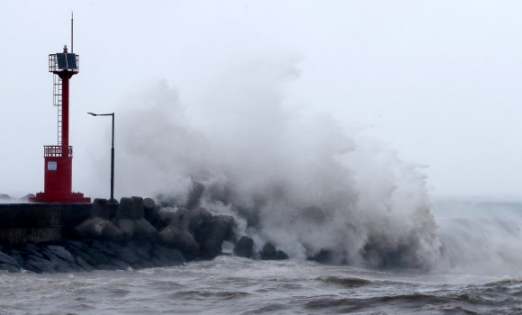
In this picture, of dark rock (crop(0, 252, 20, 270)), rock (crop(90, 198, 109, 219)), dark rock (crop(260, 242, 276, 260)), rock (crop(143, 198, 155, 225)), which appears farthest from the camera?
dark rock (crop(260, 242, 276, 260))

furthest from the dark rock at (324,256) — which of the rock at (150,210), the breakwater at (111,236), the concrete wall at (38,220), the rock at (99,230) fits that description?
the concrete wall at (38,220)

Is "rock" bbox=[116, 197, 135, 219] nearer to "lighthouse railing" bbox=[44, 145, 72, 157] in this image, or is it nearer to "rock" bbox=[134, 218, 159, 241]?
"rock" bbox=[134, 218, 159, 241]

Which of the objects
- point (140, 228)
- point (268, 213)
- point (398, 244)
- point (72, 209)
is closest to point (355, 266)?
point (398, 244)

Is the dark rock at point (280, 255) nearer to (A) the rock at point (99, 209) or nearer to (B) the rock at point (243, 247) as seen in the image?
(B) the rock at point (243, 247)

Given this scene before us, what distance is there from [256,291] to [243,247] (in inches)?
209

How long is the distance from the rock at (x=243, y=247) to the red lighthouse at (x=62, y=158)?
353 cm

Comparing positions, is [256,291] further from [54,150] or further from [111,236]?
[54,150]

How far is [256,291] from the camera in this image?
550 inches

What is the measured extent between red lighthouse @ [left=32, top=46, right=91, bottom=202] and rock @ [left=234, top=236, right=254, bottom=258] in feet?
11.6

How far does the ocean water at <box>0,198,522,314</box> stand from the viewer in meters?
12.4

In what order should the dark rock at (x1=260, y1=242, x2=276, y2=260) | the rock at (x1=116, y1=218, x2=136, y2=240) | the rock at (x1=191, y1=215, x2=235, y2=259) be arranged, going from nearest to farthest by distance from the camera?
1. the rock at (x1=116, y1=218, x2=136, y2=240)
2. the rock at (x1=191, y1=215, x2=235, y2=259)
3. the dark rock at (x1=260, y1=242, x2=276, y2=260)

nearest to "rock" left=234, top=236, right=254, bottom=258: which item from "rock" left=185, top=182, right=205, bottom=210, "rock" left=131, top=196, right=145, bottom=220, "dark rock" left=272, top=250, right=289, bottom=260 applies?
"dark rock" left=272, top=250, right=289, bottom=260

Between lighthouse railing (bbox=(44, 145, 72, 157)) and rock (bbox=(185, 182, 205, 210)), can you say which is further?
rock (bbox=(185, 182, 205, 210))

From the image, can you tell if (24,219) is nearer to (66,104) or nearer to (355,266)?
(66,104)
